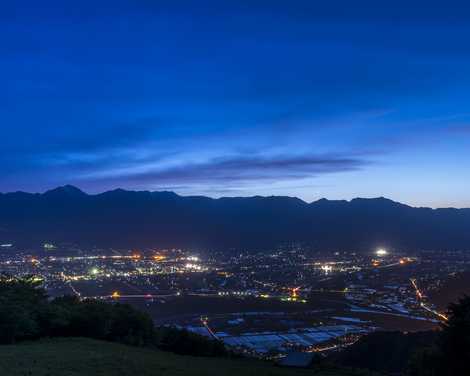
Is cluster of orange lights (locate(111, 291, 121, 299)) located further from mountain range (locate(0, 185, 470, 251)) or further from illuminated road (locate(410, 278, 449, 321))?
mountain range (locate(0, 185, 470, 251))

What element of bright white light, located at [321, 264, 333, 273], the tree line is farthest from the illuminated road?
the tree line

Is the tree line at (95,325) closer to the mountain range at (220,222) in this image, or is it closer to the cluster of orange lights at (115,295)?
the cluster of orange lights at (115,295)

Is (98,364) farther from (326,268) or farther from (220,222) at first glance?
(220,222)

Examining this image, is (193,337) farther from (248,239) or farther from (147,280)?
(248,239)

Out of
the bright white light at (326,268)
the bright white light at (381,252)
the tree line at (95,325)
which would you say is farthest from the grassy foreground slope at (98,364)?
the bright white light at (381,252)

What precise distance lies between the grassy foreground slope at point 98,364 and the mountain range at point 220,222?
9829cm

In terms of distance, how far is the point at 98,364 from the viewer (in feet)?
41.9

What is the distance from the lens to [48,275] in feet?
222

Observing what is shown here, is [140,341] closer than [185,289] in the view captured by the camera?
Yes

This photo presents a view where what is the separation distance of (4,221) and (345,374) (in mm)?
127416

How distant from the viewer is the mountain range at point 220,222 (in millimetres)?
119688

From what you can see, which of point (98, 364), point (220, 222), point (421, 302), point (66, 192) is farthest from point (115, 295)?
point (66, 192)

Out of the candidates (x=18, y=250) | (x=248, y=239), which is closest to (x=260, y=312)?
(x=18, y=250)

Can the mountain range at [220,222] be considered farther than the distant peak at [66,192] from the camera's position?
No
